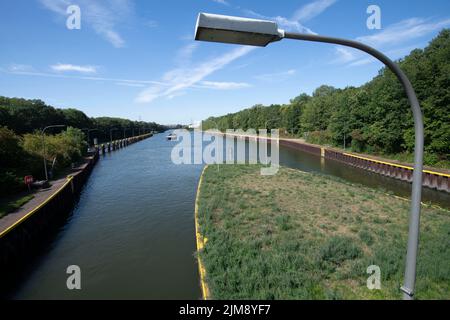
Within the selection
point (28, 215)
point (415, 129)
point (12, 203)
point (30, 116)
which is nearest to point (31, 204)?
point (12, 203)

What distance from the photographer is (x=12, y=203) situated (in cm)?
1822

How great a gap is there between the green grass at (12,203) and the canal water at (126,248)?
321 centimetres

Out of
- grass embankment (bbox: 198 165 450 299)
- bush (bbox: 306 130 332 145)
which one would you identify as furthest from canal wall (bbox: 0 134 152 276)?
bush (bbox: 306 130 332 145)

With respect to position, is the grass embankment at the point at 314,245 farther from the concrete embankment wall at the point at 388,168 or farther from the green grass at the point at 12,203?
the green grass at the point at 12,203

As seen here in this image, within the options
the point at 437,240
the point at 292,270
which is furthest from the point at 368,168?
the point at 292,270

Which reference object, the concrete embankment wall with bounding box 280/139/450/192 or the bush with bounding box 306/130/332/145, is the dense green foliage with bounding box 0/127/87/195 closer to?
the concrete embankment wall with bounding box 280/139/450/192

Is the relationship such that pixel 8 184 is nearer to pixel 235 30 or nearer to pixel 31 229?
pixel 31 229

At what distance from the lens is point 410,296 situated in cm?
429

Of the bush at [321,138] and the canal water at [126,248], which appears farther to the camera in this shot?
the bush at [321,138]

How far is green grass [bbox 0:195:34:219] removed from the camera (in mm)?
16511

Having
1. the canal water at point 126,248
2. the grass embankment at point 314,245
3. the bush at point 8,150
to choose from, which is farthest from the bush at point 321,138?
the bush at point 8,150

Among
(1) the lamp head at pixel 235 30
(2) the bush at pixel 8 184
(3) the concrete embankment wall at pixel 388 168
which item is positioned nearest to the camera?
(1) the lamp head at pixel 235 30

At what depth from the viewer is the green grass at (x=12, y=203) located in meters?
16.5
